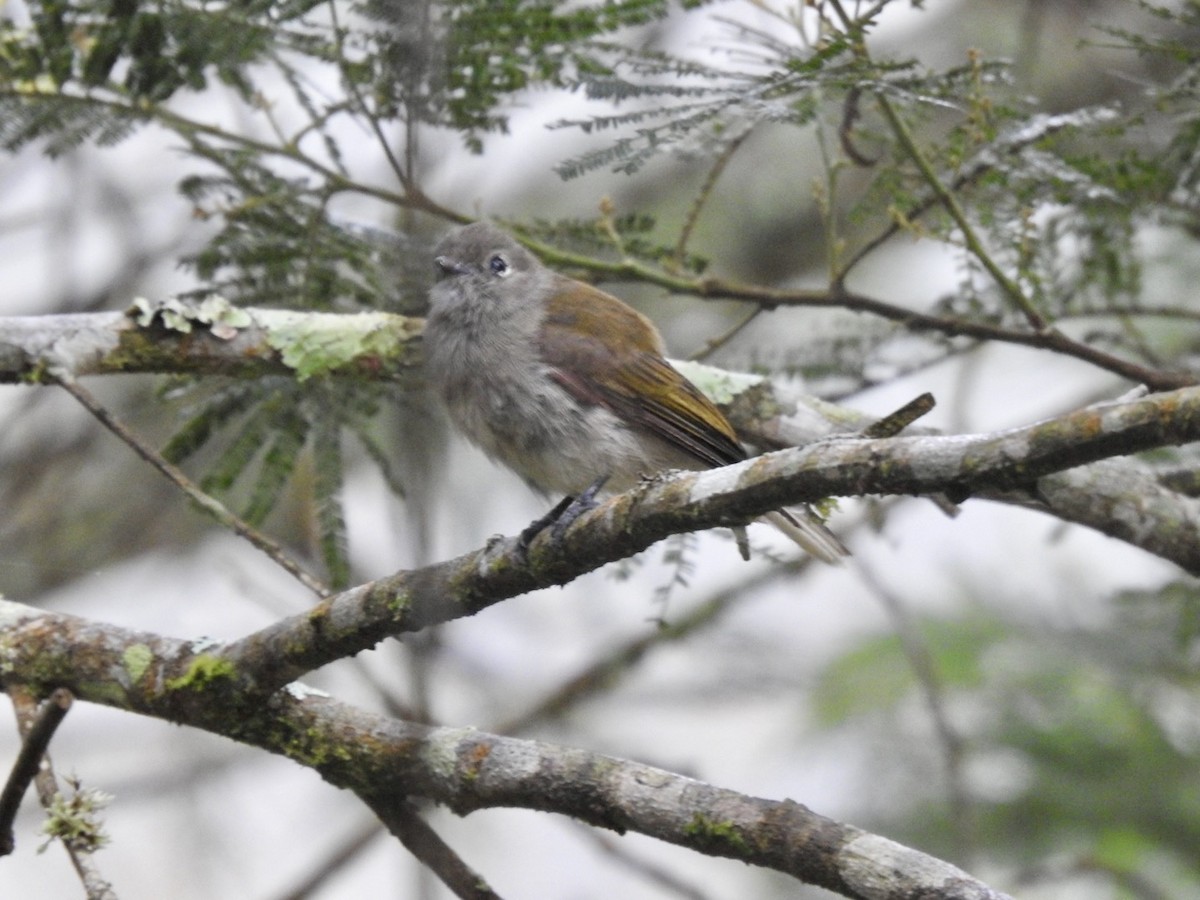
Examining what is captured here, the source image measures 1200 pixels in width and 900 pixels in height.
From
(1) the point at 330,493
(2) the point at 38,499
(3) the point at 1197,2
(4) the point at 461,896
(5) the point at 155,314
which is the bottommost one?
(4) the point at 461,896

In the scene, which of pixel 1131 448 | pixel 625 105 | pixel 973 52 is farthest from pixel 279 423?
pixel 1131 448

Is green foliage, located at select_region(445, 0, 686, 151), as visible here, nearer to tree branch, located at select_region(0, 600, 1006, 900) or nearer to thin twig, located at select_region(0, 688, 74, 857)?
tree branch, located at select_region(0, 600, 1006, 900)

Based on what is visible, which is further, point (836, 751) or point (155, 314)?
point (836, 751)

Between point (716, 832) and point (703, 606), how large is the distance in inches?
113

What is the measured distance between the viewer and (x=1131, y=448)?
5.83ft

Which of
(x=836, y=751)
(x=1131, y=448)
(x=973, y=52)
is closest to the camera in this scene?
(x=1131, y=448)

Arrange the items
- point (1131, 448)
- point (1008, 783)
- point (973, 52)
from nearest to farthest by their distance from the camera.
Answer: point (1131, 448), point (973, 52), point (1008, 783)

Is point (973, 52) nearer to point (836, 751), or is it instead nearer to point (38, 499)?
point (836, 751)

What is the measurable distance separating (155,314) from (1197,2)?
262 centimetres

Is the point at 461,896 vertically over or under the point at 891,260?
under

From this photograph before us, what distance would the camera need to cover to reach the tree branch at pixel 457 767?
2209mm

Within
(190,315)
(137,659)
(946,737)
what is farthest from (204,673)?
(946,737)

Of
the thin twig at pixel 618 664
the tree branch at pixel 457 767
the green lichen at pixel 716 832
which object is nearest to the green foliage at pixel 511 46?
the tree branch at pixel 457 767

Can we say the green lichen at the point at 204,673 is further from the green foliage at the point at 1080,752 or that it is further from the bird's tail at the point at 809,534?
the green foliage at the point at 1080,752
